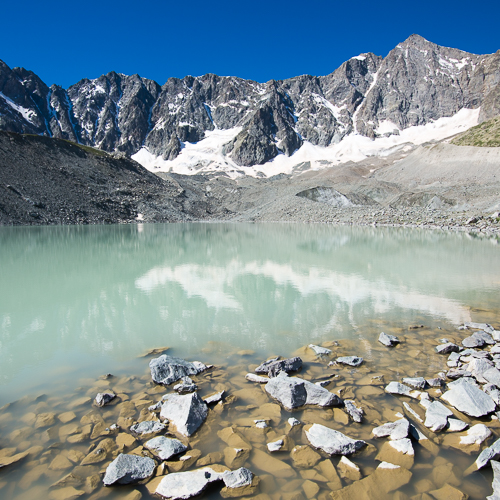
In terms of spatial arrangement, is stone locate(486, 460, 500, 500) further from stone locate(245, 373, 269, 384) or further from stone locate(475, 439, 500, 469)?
stone locate(245, 373, 269, 384)

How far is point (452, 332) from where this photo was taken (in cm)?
769

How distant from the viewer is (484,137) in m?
76.5

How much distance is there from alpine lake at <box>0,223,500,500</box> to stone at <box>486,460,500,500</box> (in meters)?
0.09

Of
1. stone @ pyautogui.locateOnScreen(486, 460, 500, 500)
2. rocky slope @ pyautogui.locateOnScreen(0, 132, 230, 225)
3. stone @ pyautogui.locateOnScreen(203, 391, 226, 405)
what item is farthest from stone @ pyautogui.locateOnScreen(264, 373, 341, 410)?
rocky slope @ pyautogui.locateOnScreen(0, 132, 230, 225)

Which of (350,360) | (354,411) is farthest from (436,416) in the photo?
(350,360)

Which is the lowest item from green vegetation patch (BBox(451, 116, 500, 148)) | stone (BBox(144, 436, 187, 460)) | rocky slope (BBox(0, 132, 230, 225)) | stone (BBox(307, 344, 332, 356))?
stone (BBox(144, 436, 187, 460))

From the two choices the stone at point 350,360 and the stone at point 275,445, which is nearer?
the stone at point 275,445

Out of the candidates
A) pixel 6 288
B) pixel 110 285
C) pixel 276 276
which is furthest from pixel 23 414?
pixel 276 276

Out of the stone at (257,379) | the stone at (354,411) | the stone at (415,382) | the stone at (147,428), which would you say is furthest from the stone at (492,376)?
the stone at (147,428)

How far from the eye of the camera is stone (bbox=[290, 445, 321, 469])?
376 centimetres

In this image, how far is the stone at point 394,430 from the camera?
13.4 ft

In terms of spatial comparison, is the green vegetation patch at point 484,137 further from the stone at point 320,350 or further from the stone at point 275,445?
the stone at point 275,445

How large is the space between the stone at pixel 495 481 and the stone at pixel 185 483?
269 centimetres

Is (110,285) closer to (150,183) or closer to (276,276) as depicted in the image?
(276,276)
